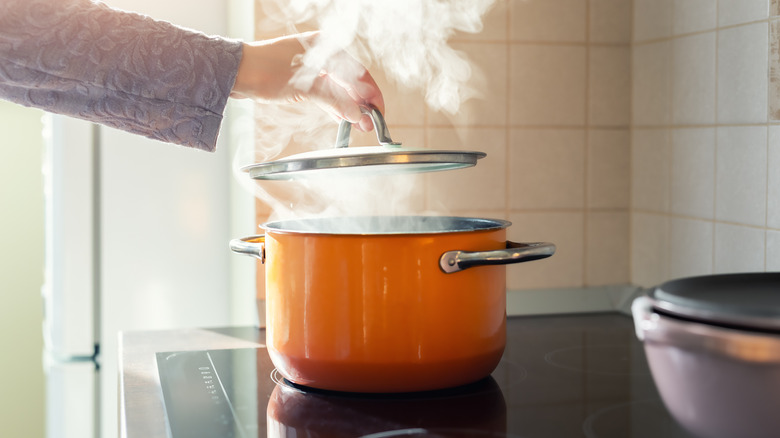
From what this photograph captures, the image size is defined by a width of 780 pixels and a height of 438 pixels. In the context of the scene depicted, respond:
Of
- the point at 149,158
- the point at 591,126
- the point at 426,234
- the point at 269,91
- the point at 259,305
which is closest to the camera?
the point at 426,234

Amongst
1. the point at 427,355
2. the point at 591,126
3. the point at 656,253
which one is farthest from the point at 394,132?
the point at 427,355

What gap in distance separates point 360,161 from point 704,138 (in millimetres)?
662

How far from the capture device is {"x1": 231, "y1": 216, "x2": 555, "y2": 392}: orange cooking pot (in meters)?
0.74

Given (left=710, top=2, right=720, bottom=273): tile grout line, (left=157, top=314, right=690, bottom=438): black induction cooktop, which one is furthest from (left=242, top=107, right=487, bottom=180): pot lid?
(left=710, top=2, right=720, bottom=273): tile grout line

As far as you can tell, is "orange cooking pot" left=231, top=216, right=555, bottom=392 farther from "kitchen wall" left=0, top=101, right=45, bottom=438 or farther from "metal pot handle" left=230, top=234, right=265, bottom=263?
"kitchen wall" left=0, top=101, right=45, bottom=438

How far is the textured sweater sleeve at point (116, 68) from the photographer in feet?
2.59

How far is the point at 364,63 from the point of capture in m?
1.26

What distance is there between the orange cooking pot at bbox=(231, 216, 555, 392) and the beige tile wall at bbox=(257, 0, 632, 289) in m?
0.55

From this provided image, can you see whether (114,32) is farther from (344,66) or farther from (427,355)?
(427,355)

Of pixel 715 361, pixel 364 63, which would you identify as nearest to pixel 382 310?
pixel 715 361

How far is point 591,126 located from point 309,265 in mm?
761

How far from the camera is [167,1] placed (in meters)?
1.46

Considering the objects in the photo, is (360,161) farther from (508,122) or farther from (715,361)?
(508,122)

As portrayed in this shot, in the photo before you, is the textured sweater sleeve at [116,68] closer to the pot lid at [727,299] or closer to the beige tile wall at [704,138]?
the pot lid at [727,299]
